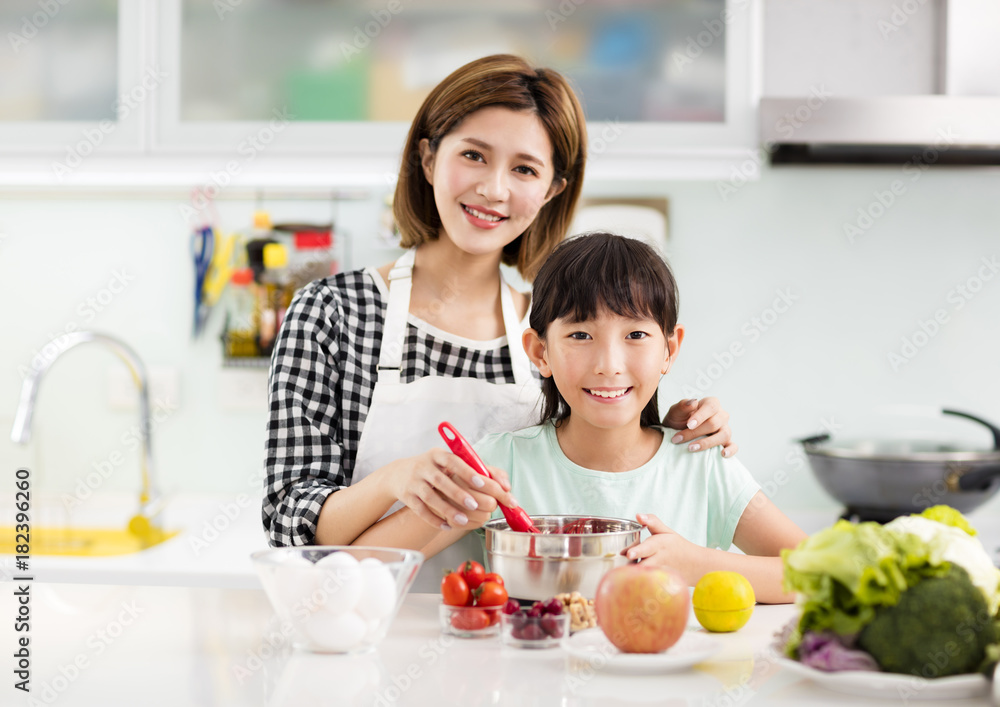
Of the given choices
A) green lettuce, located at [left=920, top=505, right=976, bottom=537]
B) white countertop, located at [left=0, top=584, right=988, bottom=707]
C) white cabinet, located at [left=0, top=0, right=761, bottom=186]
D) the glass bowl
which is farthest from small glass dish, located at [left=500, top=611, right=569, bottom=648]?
white cabinet, located at [left=0, top=0, right=761, bottom=186]

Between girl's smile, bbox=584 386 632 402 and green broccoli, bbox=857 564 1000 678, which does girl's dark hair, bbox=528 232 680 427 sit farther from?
green broccoli, bbox=857 564 1000 678

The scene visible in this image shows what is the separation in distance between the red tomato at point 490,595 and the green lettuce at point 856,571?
28 cm

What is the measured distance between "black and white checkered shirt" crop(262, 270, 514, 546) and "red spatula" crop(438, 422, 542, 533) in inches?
13.1

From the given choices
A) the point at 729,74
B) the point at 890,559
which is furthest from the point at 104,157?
the point at 890,559

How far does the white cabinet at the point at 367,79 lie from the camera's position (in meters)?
1.93

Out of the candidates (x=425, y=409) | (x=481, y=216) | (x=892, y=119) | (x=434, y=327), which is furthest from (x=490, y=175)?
(x=892, y=119)

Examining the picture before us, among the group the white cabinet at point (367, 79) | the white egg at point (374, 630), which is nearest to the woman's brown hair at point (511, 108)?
the white cabinet at point (367, 79)

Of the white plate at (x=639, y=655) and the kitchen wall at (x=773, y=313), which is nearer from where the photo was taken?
the white plate at (x=639, y=655)

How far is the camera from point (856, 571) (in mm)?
702

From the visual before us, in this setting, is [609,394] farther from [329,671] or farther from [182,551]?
[182,551]

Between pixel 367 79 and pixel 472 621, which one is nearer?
pixel 472 621

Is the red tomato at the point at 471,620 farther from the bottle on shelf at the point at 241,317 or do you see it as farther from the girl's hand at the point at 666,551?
the bottle on shelf at the point at 241,317

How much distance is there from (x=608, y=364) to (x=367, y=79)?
1136mm

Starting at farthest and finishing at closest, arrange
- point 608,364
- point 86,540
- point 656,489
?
point 86,540 < point 656,489 < point 608,364
